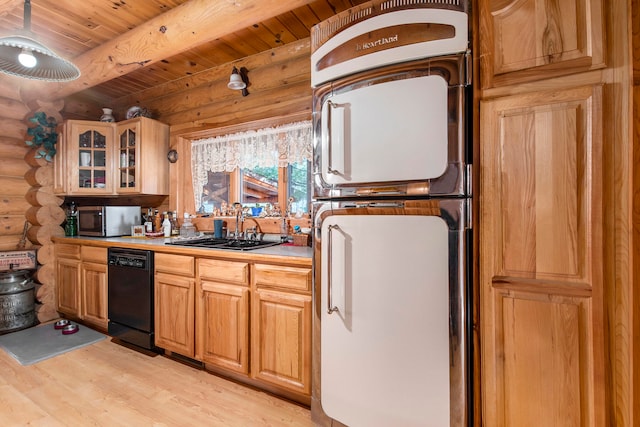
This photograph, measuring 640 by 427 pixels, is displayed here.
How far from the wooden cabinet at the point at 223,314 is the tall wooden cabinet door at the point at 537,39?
1.69 meters

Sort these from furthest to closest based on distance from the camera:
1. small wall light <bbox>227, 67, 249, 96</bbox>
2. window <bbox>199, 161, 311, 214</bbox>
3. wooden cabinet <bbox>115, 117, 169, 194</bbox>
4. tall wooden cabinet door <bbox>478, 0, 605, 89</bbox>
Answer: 1. wooden cabinet <bbox>115, 117, 169, 194</bbox>
2. window <bbox>199, 161, 311, 214</bbox>
3. small wall light <bbox>227, 67, 249, 96</bbox>
4. tall wooden cabinet door <bbox>478, 0, 605, 89</bbox>

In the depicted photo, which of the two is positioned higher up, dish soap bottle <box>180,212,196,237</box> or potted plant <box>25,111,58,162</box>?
potted plant <box>25,111,58,162</box>

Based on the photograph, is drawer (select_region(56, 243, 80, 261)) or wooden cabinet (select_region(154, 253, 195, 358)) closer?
wooden cabinet (select_region(154, 253, 195, 358))

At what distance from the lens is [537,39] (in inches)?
45.9

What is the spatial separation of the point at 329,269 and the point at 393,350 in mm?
472

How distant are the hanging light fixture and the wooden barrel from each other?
7.04 ft

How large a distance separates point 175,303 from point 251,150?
1.49m

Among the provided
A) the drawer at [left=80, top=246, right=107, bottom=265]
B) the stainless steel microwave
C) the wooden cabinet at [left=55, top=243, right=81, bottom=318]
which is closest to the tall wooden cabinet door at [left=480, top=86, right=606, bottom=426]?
the drawer at [left=80, top=246, right=107, bottom=265]

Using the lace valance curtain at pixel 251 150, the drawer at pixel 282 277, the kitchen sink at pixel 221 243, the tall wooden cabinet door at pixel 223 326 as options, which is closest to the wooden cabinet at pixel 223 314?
the tall wooden cabinet door at pixel 223 326

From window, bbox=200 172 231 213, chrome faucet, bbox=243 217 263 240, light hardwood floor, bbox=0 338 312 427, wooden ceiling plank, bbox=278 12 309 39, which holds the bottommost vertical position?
light hardwood floor, bbox=0 338 312 427

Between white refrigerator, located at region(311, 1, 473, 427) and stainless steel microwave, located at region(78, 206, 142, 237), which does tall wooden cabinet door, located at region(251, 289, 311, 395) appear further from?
stainless steel microwave, located at region(78, 206, 142, 237)

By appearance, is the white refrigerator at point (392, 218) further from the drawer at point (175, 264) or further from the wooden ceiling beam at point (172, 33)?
the drawer at point (175, 264)

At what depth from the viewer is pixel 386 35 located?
1379 mm

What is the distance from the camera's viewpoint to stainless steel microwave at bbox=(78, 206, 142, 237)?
3041 mm
